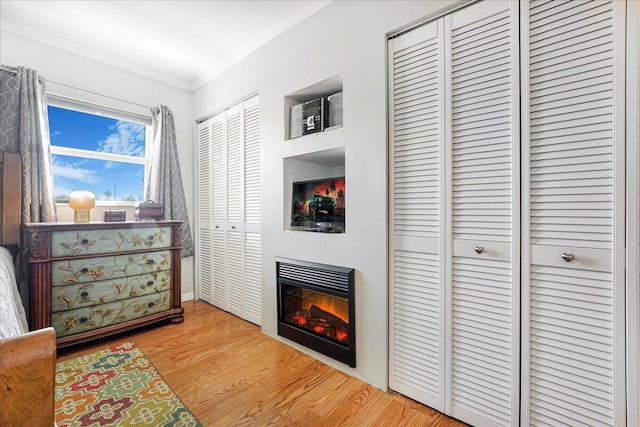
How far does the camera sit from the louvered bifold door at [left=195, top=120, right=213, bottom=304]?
329cm

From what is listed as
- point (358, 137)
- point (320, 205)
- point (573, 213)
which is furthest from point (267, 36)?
point (573, 213)

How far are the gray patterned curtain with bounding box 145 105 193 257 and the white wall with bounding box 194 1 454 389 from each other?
59.7 inches

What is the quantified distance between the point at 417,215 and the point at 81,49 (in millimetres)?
3290

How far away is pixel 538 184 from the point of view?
1.30 meters

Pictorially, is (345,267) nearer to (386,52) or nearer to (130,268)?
(386,52)

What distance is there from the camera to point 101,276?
2.36 metres

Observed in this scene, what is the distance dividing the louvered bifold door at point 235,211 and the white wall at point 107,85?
75 centimetres

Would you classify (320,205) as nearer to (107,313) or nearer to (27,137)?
(107,313)

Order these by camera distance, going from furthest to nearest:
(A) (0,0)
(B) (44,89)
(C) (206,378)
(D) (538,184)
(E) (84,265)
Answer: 1. (B) (44,89)
2. (E) (84,265)
3. (A) (0,0)
4. (C) (206,378)
5. (D) (538,184)

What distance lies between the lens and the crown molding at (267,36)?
2.09 m

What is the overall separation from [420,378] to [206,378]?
132 cm

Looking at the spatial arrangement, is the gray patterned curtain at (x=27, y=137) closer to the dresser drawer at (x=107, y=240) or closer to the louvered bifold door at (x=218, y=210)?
the dresser drawer at (x=107, y=240)

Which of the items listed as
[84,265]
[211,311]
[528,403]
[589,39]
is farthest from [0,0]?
[528,403]

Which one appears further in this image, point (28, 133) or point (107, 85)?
point (107, 85)
